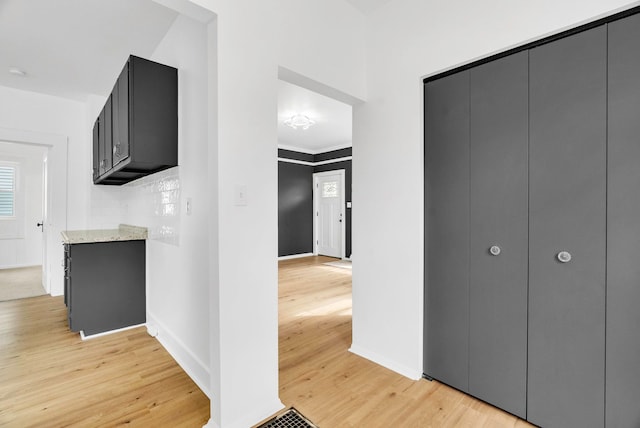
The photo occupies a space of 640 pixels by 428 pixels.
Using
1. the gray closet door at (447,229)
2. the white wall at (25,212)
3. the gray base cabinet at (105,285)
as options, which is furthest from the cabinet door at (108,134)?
the white wall at (25,212)

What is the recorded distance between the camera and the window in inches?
235

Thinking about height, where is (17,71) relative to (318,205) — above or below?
above

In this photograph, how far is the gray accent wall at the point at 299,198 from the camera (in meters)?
7.18

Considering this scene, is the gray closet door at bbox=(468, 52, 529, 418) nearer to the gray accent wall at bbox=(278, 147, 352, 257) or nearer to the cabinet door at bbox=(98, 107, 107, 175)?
the cabinet door at bbox=(98, 107, 107, 175)

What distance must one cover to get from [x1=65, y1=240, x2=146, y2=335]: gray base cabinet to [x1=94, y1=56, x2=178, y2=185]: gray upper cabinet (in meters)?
1.00

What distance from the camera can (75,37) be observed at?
2582 millimetres

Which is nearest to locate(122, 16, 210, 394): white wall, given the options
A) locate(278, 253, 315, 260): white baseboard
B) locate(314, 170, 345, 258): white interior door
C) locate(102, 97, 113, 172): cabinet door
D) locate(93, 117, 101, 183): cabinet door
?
locate(102, 97, 113, 172): cabinet door

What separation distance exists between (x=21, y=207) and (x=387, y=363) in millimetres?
7822

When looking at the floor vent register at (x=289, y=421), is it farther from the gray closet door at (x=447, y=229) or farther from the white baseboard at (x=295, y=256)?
the white baseboard at (x=295, y=256)

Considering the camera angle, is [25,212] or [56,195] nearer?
[56,195]

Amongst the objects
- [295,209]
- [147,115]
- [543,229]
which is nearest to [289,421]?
[543,229]

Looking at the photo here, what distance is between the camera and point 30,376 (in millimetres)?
2123

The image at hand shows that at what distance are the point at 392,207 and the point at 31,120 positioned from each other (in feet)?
15.2

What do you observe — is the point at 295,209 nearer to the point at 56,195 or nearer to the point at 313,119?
the point at 313,119
